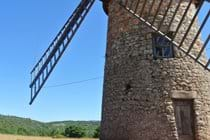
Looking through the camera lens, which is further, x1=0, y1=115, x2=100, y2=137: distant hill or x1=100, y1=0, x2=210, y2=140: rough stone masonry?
x1=0, y1=115, x2=100, y2=137: distant hill

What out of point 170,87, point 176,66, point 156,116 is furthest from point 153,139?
point 176,66

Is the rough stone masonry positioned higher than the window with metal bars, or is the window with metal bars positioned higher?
the window with metal bars

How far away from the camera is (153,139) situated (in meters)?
10.4

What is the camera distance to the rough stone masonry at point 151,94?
10539 millimetres

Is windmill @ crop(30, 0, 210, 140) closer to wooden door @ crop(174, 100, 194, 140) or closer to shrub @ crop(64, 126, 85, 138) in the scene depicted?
wooden door @ crop(174, 100, 194, 140)

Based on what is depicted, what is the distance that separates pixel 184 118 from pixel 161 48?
223 centimetres

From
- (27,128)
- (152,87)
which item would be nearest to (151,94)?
(152,87)

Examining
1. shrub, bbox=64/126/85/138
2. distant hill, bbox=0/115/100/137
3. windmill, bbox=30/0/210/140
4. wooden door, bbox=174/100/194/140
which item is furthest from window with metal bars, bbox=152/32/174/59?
distant hill, bbox=0/115/100/137

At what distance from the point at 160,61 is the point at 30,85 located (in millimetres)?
4858

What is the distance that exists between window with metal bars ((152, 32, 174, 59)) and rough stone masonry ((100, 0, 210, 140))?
0.11 meters

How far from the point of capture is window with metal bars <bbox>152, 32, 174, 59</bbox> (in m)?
11.1

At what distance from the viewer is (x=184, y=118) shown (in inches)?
422

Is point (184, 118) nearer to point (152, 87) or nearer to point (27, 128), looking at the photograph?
point (152, 87)

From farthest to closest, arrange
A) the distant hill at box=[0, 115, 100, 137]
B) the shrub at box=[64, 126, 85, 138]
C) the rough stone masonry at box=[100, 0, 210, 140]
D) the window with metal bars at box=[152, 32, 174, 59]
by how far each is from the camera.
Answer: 1. the distant hill at box=[0, 115, 100, 137]
2. the shrub at box=[64, 126, 85, 138]
3. the window with metal bars at box=[152, 32, 174, 59]
4. the rough stone masonry at box=[100, 0, 210, 140]
